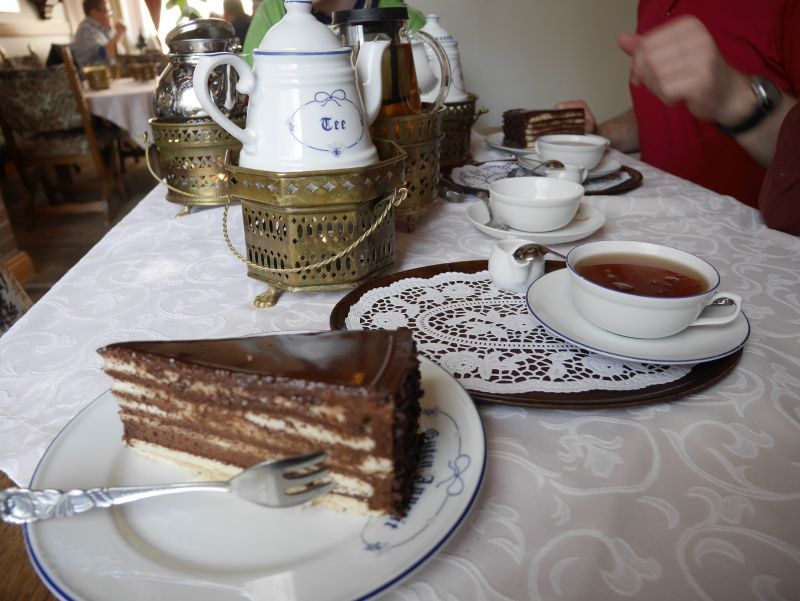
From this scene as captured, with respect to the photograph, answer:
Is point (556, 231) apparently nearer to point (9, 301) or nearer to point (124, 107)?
point (9, 301)

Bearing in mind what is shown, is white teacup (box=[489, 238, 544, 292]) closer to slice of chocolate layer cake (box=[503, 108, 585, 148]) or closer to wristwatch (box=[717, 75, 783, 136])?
wristwatch (box=[717, 75, 783, 136])

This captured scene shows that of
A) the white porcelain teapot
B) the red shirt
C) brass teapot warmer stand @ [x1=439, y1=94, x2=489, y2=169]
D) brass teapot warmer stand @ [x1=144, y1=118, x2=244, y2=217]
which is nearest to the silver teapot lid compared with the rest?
brass teapot warmer stand @ [x1=144, y1=118, x2=244, y2=217]

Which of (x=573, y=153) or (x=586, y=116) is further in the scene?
(x=586, y=116)

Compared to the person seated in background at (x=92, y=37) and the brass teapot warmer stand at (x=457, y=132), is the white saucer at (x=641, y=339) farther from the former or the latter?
the person seated in background at (x=92, y=37)

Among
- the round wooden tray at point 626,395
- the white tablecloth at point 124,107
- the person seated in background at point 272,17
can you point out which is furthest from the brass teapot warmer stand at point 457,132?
the white tablecloth at point 124,107

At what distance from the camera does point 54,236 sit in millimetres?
3986

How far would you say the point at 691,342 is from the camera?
0.68m

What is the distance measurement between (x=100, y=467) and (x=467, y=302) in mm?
543

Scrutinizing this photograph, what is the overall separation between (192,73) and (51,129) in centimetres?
361

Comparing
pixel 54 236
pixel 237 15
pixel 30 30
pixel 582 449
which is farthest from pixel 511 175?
pixel 30 30

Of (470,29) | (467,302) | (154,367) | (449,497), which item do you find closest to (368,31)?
(467,302)

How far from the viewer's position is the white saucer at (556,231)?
3.46 feet

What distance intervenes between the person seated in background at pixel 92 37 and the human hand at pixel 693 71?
6744 mm

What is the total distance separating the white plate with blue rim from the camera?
1.31 ft
